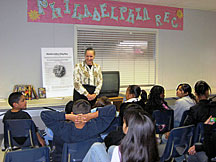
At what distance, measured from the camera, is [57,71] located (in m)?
4.30

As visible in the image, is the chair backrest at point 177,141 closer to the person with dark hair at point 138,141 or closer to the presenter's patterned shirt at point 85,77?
the person with dark hair at point 138,141

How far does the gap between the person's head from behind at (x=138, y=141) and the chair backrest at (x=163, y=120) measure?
57.2 inches

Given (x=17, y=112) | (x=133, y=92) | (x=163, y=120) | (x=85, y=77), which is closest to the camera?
(x=17, y=112)

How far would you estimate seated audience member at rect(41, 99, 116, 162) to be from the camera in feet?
6.07

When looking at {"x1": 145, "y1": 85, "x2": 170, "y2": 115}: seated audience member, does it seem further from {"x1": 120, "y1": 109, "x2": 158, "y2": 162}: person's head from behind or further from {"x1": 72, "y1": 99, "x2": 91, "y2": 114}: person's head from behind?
{"x1": 120, "y1": 109, "x2": 158, "y2": 162}: person's head from behind

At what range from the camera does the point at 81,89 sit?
3.59 meters

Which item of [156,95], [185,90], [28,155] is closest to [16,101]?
[28,155]

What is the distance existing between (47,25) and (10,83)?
1.32 m

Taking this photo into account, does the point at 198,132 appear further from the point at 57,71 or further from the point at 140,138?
the point at 57,71

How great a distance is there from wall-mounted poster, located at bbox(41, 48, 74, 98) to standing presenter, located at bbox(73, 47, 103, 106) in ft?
2.34

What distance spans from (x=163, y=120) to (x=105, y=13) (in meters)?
2.81

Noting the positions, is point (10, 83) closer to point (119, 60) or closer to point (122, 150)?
point (119, 60)

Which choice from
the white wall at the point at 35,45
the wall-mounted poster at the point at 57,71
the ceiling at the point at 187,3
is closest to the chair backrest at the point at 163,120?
the wall-mounted poster at the point at 57,71

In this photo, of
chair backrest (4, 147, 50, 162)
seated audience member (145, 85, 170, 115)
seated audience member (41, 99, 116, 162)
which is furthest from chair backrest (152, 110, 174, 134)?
chair backrest (4, 147, 50, 162)
